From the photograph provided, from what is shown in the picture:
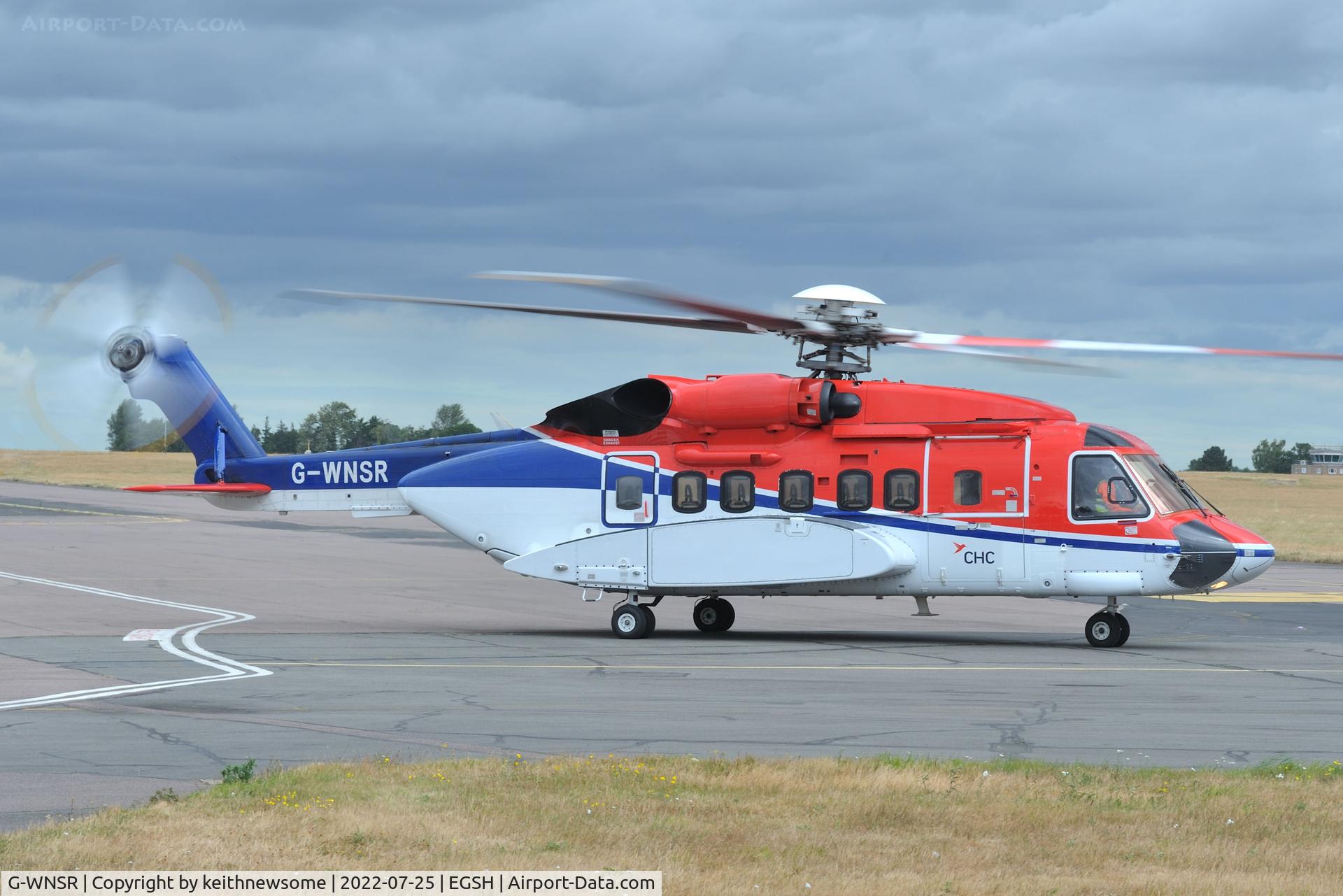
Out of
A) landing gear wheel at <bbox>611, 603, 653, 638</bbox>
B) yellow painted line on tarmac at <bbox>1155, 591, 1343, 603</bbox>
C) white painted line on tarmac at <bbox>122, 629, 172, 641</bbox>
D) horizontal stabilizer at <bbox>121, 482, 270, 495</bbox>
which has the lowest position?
white painted line on tarmac at <bbox>122, 629, 172, 641</bbox>

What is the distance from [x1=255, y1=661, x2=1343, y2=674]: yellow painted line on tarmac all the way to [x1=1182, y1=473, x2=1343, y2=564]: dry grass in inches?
389

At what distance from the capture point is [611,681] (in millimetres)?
16391

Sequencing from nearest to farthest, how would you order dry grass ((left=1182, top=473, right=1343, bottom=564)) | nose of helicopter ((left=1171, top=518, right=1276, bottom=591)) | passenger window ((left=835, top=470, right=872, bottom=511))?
nose of helicopter ((left=1171, top=518, right=1276, bottom=591)) < passenger window ((left=835, top=470, right=872, bottom=511)) < dry grass ((left=1182, top=473, right=1343, bottom=564))

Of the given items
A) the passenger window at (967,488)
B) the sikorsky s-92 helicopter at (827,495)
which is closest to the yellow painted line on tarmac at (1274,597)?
the sikorsky s-92 helicopter at (827,495)

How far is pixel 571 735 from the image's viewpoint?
12672 mm

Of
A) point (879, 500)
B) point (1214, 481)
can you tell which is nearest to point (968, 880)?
point (879, 500)

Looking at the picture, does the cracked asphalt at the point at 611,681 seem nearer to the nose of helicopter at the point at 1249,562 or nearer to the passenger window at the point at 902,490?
the nose of helicopter at the point at 1249,562

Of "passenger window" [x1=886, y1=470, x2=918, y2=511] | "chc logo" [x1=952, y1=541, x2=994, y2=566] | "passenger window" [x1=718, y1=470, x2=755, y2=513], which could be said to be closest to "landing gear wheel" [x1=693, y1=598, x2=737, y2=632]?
"passenger window" [x1=718, y1=470, x2=755, y2=513]

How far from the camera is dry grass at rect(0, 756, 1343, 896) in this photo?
7961 millimetres

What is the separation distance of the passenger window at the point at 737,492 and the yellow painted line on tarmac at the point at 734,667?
3.63 meters

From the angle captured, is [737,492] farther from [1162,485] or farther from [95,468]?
[95,468]

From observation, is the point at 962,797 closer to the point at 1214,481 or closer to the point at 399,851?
the point at 399,851

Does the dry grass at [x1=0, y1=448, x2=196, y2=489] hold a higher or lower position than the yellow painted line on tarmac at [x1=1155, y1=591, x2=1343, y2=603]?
higher

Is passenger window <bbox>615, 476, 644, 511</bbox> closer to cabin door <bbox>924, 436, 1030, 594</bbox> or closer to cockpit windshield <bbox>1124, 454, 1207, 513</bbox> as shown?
cabin door <bbox>924, 436, 1030, 594</bbox>
